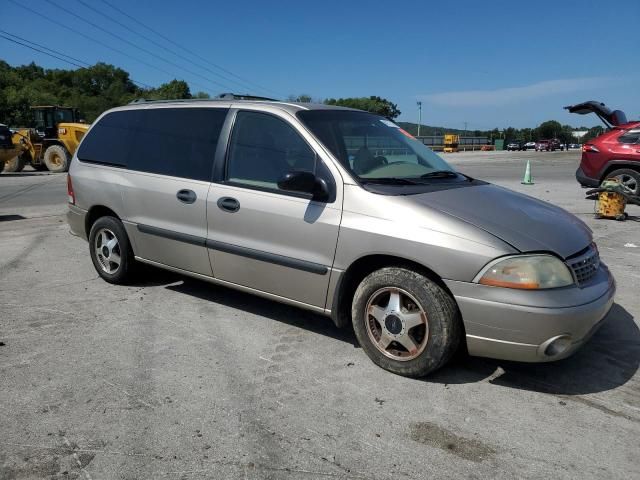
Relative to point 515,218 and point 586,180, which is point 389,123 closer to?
point 515,218

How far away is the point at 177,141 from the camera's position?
447 cm

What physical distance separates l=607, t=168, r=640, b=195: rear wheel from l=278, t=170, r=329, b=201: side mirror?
9700mm

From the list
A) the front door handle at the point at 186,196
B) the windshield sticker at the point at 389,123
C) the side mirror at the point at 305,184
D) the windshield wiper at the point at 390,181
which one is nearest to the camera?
the side mirror at the point at 305,184

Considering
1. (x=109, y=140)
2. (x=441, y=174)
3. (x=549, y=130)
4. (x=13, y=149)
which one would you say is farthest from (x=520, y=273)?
(x=549, y=130)

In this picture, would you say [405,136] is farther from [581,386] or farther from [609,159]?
[609,159]

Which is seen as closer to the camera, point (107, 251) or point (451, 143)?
point (107, 251)

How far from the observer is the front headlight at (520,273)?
290 cm

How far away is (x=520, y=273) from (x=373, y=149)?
1.53 m

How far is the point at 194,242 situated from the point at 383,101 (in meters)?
133

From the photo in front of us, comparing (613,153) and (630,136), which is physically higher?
(630,136)

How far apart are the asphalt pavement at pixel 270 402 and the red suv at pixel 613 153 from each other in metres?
7.53

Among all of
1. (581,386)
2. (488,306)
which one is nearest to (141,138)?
(488,306)

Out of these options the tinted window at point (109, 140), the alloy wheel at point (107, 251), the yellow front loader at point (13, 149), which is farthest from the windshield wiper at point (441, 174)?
the yellow front loader at point (13, 149)

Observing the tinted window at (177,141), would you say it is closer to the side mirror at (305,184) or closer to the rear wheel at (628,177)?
the side mirror at (305,184)
